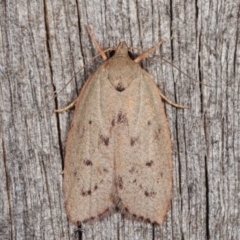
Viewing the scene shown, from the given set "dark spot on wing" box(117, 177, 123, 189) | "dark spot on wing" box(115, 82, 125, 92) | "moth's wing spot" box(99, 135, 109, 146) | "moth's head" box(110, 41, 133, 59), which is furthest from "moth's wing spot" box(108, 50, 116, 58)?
"dark spot on wing" box(117, 177, 123, 189)

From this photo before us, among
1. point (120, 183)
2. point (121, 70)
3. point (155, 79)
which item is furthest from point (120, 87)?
point (120, 183)

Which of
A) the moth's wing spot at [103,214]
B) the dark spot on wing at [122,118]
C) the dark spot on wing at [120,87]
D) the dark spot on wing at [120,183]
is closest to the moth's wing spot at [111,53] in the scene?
the dark spot on wing at [120,87]

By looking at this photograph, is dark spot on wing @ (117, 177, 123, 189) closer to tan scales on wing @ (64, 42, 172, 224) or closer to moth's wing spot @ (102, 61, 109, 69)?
tan scales on wing @ (64, 42, 172, 224)

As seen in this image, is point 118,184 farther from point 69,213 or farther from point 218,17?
point 218,17

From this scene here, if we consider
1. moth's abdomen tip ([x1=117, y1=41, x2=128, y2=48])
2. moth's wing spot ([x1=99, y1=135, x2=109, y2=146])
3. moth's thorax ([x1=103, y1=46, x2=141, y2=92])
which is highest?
moth's abdomen tip ([x1=117, y1=41, x2=128, y2=48])

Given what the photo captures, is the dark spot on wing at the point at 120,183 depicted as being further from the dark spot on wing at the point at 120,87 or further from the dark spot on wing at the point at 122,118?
the dark spot on wing at the point at 120,87
